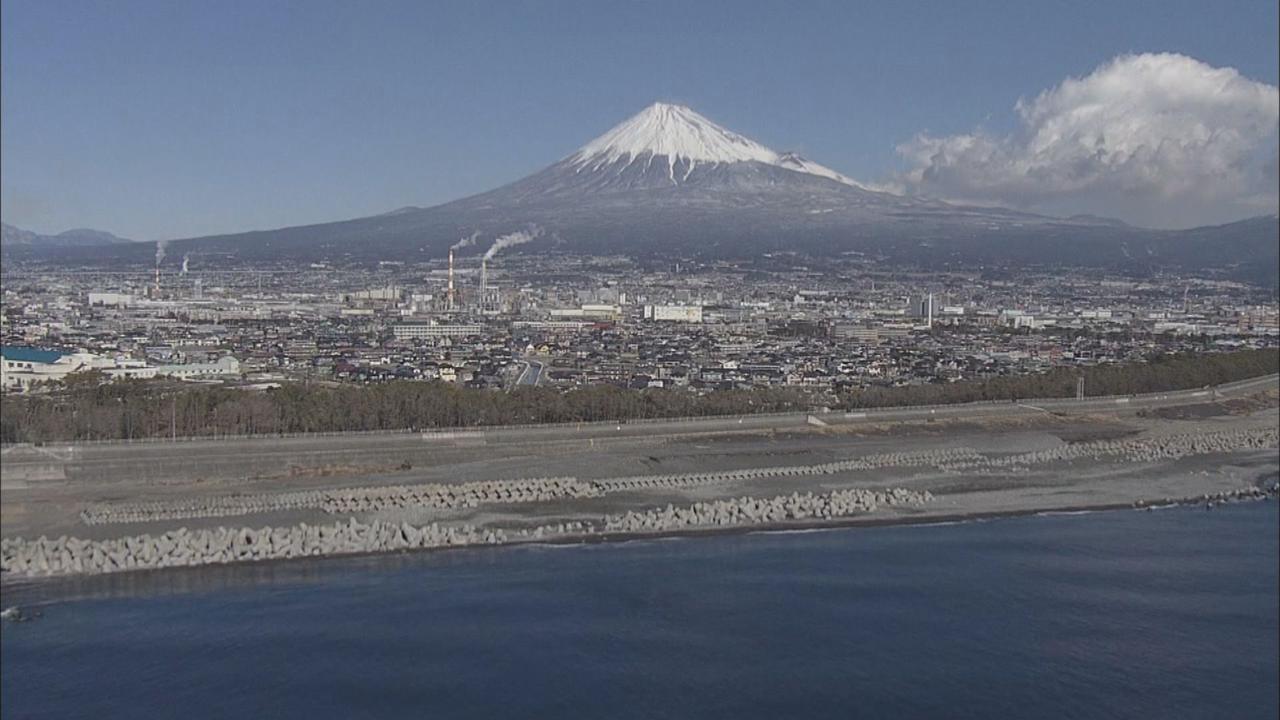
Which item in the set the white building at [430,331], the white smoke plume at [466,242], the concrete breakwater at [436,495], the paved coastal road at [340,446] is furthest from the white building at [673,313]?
the concrete breakwater at [436,495]

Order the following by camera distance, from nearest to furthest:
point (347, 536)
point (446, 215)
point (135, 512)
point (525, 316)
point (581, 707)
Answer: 1. point (581, 707)
2. point (135, 512)
3. point (347, 536)
4. point (525, 316)
5. point (446, 215)

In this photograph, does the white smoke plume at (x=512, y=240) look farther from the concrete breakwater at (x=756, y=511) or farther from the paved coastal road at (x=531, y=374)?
the concrete breakwater at (x=756, y=511)

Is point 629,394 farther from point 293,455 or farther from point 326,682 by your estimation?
point 326,682

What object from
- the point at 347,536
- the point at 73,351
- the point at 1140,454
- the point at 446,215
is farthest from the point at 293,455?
the point at 446,215

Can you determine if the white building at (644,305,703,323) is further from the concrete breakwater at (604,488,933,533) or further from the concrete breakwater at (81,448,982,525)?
the concrete breakwater at (604,488,933,533)

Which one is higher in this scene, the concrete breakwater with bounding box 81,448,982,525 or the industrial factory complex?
the industrial factory complex

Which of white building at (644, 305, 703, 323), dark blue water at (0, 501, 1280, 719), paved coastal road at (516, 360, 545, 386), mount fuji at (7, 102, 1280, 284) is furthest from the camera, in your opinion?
mount fuji at (7, 102, 1280, 284)

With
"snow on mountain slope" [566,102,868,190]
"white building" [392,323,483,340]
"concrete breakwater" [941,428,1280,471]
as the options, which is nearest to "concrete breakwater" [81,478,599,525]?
"concrete breakwater" [941,428,1280,471]
